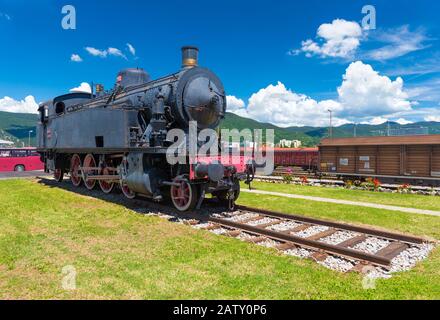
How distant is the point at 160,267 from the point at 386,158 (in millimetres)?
17663

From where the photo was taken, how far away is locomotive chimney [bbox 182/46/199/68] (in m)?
10.4

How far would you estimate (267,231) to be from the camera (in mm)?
7250

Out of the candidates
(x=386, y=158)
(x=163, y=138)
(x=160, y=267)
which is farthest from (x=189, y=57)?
(x=386, y=158)

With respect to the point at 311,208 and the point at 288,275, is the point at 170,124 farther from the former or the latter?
the point at 288,275

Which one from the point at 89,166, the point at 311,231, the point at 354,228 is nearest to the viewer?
the point at 354,228

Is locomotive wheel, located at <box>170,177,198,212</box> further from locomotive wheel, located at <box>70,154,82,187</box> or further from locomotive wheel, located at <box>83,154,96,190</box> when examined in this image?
locomotive wheel, located at <box>70,154,82,187</box>

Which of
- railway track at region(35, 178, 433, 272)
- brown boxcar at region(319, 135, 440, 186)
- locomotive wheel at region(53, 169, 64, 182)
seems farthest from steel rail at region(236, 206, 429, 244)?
brown boxcar at region(319, 135, 440, 186)

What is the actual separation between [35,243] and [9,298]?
2.57 meters

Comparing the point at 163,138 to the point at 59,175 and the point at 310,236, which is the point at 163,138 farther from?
the point at 59,175

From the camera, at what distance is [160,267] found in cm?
544

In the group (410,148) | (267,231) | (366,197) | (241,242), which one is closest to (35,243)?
(241,242)

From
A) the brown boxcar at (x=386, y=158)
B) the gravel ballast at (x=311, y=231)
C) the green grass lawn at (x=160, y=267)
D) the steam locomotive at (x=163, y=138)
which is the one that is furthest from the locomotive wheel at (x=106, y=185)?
the brown boxcar at (x=386, y=158)

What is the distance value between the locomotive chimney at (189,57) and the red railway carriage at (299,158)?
17339mm

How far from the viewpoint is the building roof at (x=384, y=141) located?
60.7ft
